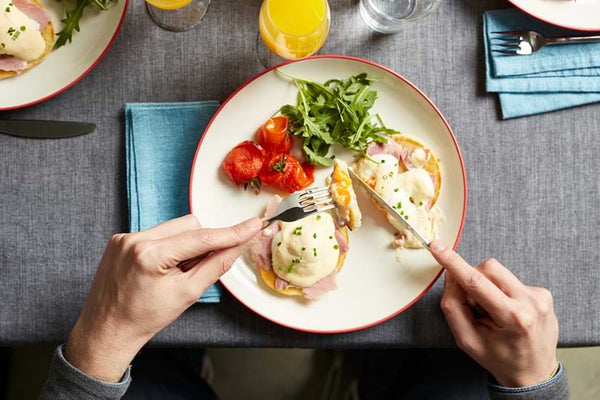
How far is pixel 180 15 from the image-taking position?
1.38m

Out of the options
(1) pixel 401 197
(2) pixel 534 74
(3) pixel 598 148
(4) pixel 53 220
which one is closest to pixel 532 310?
(1) pixel 401 197

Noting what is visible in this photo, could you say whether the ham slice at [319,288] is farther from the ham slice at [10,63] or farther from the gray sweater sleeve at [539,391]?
the ham slice at [10,63]

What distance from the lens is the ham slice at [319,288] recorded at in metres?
1.30

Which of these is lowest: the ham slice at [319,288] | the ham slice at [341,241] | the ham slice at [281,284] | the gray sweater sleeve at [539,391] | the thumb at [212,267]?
the gray sweater sleeve at [539,391]

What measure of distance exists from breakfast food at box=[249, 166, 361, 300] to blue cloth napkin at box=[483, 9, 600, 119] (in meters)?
0.48

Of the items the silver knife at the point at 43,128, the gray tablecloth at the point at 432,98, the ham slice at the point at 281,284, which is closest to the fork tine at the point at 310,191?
the ham slice at the point at 281,284

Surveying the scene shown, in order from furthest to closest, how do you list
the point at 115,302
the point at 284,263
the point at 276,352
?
the point at 276,352 → the point at 284,263 → the point at 115,302

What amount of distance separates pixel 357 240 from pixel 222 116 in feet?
1.49

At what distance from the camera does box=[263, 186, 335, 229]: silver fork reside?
48.3 inches

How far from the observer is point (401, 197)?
1.30 meters

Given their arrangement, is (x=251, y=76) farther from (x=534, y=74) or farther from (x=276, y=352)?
(x=276, y=352)

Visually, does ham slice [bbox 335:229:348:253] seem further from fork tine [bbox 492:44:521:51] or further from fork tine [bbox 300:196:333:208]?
fork tine [bbox 492:44:521:51]

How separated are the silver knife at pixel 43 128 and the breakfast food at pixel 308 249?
1.73ft

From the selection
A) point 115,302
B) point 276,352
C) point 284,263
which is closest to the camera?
point 115,302
